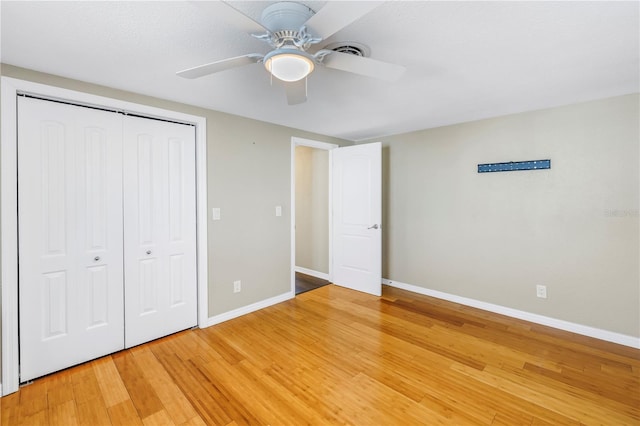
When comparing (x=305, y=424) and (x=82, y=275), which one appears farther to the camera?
(x=82, y=275)

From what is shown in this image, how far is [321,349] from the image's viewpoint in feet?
8.25

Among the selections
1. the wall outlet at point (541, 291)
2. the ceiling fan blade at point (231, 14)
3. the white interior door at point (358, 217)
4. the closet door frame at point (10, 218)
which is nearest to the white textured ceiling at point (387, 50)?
the ceiling fan blade at point (231, 14)

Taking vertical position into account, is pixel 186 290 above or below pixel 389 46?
below

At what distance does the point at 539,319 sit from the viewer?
3023 mm

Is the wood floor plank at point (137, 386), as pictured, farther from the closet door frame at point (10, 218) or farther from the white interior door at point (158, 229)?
the closet door frame at point (10, 218)

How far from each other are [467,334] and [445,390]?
1.00 metres

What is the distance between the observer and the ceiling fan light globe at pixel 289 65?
4.24 feet

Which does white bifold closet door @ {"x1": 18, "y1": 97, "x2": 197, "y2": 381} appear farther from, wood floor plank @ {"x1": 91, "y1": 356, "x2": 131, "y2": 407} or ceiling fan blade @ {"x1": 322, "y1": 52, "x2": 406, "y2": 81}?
ceiling fan blade @ {"x1": 322, "y1": 52, "x2": 406, "y2": 81}

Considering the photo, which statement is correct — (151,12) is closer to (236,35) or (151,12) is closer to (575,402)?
(236,35)

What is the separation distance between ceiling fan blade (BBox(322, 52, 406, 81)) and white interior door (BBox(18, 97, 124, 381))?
2063 mm

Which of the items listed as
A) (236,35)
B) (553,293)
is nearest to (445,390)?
(553,293)

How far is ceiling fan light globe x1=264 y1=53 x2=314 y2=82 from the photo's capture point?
1291mm

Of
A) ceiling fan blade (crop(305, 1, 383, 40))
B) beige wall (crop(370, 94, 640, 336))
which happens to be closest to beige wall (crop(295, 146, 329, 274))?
beige wall (crop(370, 94, 640, 336))

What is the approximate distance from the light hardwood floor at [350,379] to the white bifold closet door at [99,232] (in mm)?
267
